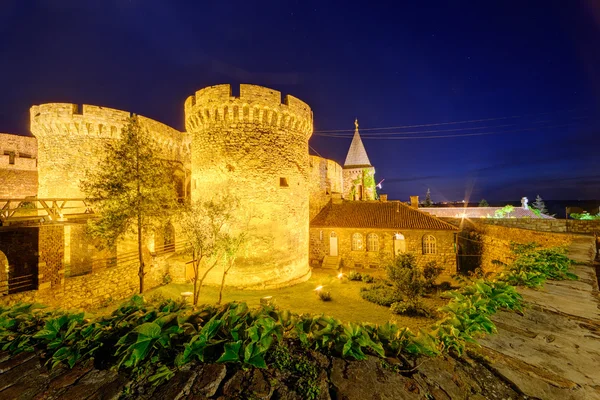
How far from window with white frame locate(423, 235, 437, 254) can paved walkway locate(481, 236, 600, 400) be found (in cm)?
1562

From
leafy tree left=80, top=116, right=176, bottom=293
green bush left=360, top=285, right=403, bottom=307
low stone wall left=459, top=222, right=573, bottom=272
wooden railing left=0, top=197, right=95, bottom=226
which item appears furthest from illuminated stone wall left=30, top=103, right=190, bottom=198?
low stone wall left=459, top=222, right=573, bottom=272

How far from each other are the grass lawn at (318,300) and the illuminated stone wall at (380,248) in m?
4.21

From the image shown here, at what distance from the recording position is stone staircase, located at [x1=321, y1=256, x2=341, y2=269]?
62.7 ft

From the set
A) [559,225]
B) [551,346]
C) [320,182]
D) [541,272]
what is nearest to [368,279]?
[320,182]

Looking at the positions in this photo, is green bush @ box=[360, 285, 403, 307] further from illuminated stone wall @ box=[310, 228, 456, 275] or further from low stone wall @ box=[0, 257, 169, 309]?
low stone wall @ box=[0, 257, 169, 309]

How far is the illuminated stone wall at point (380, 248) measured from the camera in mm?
17922

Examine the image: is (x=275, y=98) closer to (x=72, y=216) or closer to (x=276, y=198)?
(x=276, y=198)

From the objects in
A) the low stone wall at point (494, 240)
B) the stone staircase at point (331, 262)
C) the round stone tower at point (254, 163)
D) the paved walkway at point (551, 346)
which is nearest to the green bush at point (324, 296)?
the round stone tower at point (254, 163)

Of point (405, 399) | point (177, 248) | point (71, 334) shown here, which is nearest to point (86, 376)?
point (71, 334)

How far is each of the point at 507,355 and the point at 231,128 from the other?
43.5ft

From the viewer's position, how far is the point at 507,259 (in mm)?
15211

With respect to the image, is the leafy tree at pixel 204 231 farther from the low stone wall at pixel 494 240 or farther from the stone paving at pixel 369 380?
the low stone wall at pixel 494 240

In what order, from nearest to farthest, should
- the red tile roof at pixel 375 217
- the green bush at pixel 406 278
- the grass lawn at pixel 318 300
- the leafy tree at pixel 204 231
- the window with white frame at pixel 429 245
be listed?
the leafy tree at pixel 204 231, the grass lawn at pixel 318 300, the green bush at pixel 406 278, the window with white frame at pixel 429 245, the red tile roof at pixel 375 217

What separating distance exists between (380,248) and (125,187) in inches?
661
